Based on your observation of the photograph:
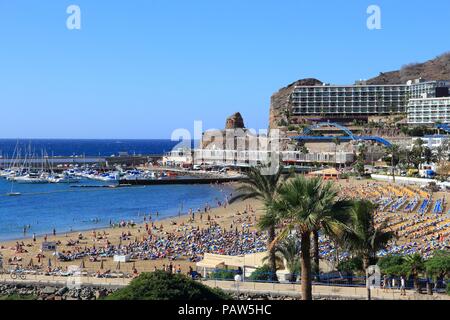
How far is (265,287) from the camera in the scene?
17.7 m

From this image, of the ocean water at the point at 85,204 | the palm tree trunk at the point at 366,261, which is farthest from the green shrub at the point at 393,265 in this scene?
the ocean water at the point at 85,204

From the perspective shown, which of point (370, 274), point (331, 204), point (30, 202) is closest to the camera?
point (331, 204)

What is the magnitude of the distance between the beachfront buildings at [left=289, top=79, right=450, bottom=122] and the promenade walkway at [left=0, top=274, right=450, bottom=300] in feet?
337

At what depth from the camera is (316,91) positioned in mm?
123250

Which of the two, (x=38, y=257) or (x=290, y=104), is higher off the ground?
(x=290, y=104)

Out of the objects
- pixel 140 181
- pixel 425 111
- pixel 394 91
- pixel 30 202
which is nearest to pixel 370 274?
pixel 30 202

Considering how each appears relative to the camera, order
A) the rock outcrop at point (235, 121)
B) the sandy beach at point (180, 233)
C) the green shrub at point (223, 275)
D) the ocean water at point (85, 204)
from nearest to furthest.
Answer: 1. the green shrub at point (223, 275)
2. the sandy beach at point (180, 233)
3. the ocean water at point (85, 204)
4. the rock outcrop at point (235, 121)

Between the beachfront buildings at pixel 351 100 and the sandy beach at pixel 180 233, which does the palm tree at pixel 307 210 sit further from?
the beachfront buildings at pixel 351 100

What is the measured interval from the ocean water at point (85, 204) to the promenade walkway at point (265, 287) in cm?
1996

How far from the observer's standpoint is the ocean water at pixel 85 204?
45156 millimetres

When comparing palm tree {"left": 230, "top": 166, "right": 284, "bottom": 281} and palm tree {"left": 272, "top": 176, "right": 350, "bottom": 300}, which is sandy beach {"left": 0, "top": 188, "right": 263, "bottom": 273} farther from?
palm tree {"left": 272, "top": 176, "right": 350, "bottom": 300}

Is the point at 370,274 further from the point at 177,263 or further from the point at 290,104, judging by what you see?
the point at 290,104
